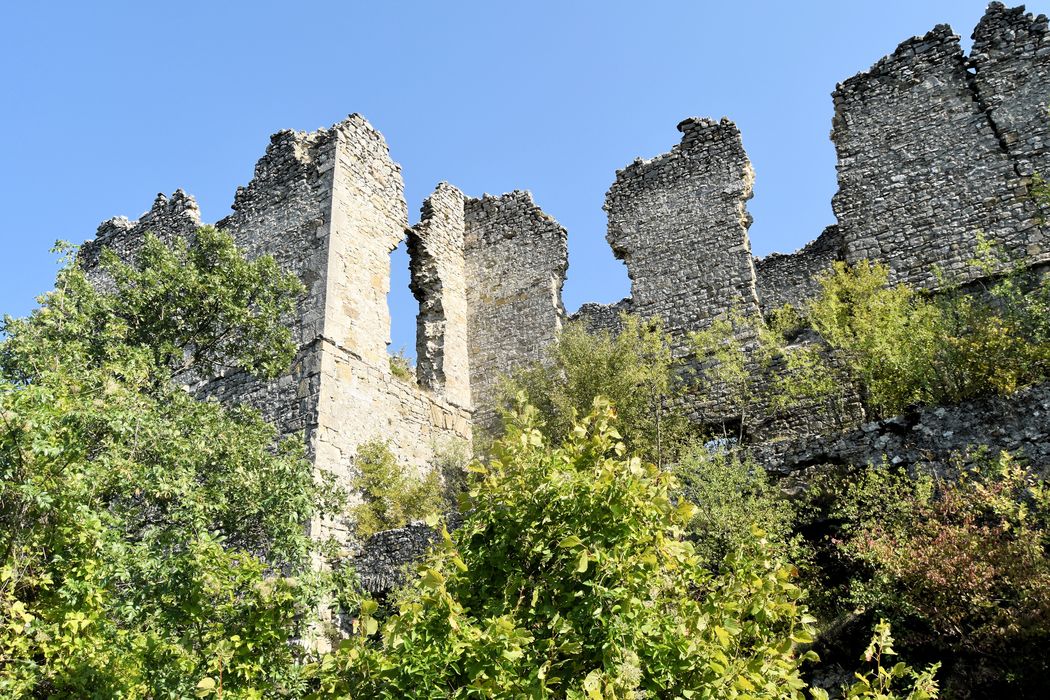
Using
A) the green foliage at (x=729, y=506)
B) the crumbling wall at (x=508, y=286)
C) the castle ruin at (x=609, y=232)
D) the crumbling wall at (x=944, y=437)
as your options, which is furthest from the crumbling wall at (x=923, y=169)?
the green foliage at (x=729, y=506)

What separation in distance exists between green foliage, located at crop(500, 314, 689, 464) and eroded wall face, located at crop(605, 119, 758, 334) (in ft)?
2.29

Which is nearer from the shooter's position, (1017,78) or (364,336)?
(1017,78)

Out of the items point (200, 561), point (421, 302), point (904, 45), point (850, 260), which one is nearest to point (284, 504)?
point (200, 561)

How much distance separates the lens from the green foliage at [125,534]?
6230mm

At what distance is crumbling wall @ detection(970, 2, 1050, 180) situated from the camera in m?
12.8

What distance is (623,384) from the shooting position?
13.1m

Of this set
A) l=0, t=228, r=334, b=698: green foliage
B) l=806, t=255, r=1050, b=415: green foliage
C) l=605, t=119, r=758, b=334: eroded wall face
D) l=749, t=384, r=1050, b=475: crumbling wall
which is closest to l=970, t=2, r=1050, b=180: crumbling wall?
l=806, t=255, r=1050, b=415: green foliage

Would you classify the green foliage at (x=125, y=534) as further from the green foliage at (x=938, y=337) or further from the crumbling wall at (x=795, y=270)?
the crumbling wall at (x=795, y=270)

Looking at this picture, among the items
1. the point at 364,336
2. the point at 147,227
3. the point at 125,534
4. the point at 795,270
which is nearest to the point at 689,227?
the point at 795,270

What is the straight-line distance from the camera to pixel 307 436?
40.2ft

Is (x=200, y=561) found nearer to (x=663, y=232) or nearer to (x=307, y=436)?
(x=307, y=436)

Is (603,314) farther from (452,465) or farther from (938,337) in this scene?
(938,337)

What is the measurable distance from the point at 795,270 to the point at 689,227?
10.9 ft

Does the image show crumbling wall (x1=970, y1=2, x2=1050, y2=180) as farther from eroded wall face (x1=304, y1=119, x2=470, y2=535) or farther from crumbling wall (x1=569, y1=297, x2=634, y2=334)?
eroded wall face (x1=304, y1=119, x2=470, y2=535)
